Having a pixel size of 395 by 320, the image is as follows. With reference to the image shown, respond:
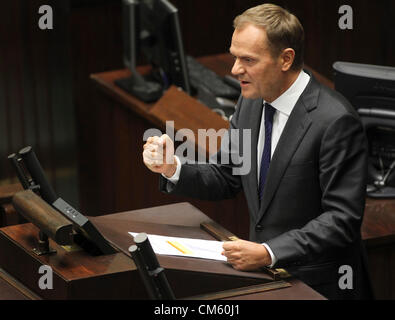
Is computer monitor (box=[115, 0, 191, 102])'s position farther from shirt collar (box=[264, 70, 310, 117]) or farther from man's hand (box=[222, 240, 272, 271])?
man's hand (box=[222, 240, 272, 271])

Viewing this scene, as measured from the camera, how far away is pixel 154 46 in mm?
4168

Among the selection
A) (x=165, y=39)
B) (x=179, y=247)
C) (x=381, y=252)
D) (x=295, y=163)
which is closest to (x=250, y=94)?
(x=295, y=163)

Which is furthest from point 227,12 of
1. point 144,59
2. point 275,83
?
point 275,83

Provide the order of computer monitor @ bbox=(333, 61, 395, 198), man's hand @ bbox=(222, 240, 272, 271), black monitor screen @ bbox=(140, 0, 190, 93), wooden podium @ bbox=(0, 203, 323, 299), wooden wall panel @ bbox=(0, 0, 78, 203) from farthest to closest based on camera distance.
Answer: wooden wall panel @ bbox=(0, 0, 78, 203), black monitor screen @ bbox=(140, 0, 190, 93), computer monitor @ bbox=(333, 61, 395, 198), man's hand @ bbox=(222, 240, 272, 271), wooden podium @ bbox=(0, 203, 323, 299)

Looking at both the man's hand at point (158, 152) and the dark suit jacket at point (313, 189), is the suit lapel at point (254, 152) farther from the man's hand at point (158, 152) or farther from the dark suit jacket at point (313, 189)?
the man's hand at point (158, 152)

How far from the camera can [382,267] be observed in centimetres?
308

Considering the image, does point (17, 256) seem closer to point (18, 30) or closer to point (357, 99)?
point (357, 99)

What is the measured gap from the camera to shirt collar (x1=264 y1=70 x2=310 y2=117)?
2494 mm

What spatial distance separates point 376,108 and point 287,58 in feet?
3.13

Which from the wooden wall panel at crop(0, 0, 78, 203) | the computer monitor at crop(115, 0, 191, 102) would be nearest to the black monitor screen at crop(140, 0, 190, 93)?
the computer monitor at crop(115, 0, 191, 102)

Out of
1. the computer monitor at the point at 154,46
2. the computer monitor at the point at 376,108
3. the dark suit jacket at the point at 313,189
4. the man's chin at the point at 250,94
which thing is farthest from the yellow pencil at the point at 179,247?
the computer monitor at the point at 154,46

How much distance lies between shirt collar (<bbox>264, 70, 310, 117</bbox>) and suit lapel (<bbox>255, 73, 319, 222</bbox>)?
0.05 ft

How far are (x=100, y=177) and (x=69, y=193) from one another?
46cm

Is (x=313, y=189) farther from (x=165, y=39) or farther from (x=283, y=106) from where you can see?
(x=165, y=39)
